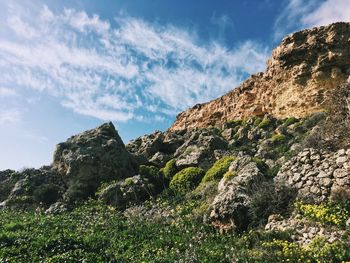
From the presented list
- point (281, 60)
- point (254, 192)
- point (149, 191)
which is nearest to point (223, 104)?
point (281, 60)

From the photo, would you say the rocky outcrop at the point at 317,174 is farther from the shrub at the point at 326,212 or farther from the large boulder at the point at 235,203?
the large boulder at the point at 235,203

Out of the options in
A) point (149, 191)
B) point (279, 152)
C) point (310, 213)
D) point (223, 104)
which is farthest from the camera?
point (223, 104)

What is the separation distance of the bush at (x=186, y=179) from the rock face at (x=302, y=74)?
1859 centimetres

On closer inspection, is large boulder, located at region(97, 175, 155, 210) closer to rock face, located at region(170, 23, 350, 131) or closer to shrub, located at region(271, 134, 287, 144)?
shrub, located at region(271, 134, 287, 144)

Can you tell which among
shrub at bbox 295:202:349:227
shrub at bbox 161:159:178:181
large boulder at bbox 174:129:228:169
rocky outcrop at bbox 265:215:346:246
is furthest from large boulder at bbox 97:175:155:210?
shrub at bbox 295:202:349:227

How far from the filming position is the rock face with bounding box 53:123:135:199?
25344 millimetres

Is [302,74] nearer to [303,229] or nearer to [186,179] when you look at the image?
[186,179]

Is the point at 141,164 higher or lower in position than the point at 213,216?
higher

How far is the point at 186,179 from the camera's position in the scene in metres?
24.5

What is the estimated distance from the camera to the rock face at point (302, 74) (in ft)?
121

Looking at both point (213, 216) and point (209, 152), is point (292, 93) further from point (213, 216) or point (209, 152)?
point (213, 216)

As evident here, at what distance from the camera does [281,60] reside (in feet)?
139

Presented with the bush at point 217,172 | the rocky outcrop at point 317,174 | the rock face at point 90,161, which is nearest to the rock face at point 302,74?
the bush at point 217,172

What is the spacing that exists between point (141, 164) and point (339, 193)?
58.5ft
